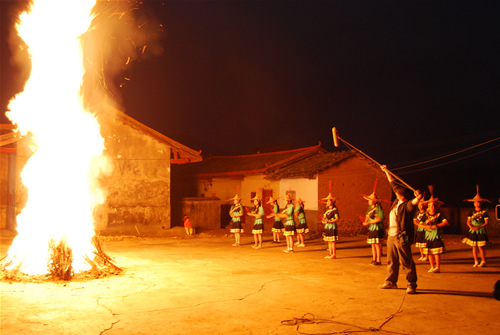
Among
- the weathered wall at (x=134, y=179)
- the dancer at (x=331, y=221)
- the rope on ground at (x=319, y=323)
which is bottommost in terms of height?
the rope on ground at (x=319, y=323)

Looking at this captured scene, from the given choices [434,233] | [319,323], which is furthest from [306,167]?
[319,323]

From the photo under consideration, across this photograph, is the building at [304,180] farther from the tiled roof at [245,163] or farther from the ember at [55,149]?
the ember at [55,149]

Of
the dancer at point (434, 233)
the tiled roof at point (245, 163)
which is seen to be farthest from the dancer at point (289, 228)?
the tiled roof at point (245, 163)

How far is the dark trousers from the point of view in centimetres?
857

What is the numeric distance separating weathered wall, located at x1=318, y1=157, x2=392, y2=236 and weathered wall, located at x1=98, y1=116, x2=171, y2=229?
7.80 m

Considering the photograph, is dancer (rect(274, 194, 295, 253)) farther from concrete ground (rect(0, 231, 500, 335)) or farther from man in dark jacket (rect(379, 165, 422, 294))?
man in dark jacket (rect(379, 165, 422, 294))

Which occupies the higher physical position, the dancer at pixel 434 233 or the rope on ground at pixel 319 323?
the dancer at pixel 434 233

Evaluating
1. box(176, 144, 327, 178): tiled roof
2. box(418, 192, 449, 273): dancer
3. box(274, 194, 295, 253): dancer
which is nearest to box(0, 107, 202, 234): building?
box(176, 144, 327, 178): tiled roof

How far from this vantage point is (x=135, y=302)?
7.89 m

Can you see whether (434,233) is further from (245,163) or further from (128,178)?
(245,163)

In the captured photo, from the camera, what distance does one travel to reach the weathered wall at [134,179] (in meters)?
21.6

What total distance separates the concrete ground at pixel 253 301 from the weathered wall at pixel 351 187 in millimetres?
9955

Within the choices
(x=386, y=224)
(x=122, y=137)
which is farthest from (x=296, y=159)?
(x=122, y=137)

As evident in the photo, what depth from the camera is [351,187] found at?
23562 mm
